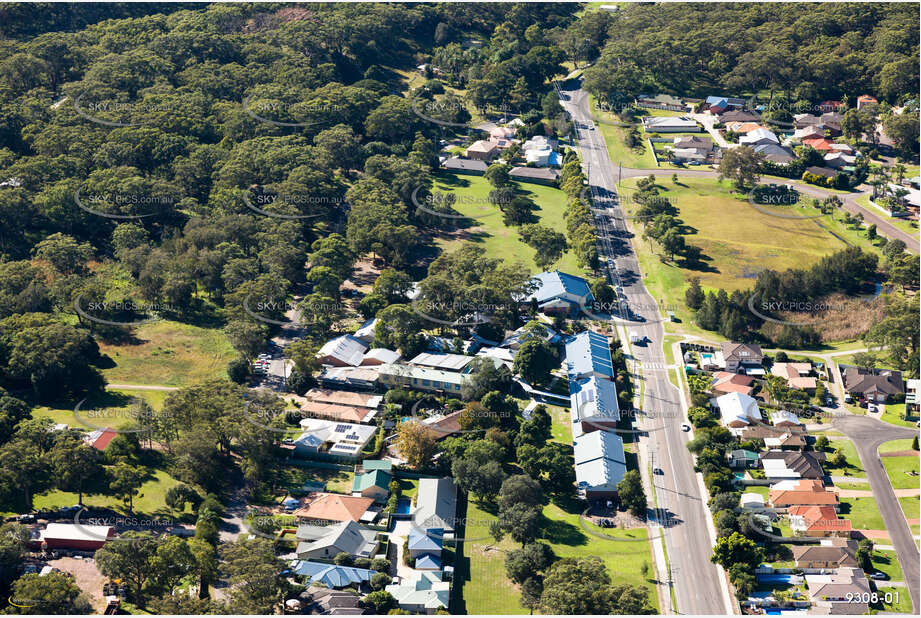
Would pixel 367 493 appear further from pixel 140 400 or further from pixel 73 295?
pixel 73 295

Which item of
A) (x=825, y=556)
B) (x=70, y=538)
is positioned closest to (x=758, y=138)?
(x=825, y=556)

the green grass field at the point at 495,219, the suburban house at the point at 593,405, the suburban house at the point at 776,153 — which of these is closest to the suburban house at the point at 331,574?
the suburban house at the point at 593,405

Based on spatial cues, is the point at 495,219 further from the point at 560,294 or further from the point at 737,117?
the point at 737,117

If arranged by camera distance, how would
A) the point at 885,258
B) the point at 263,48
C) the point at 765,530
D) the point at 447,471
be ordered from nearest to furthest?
the point at 765,530, the point at 447,471, the point at 885,258, the point at 263,48

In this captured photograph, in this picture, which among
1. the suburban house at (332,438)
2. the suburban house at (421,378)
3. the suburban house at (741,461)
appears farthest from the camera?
the suburban house at (421,378)

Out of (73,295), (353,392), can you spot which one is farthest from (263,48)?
(353,392)

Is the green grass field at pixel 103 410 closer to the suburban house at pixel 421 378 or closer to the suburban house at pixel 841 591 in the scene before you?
the suburban house at pixel 421 378

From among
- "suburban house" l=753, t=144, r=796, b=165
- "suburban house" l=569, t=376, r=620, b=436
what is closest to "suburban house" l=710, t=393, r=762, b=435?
"suburban house" l=569, t=376, r=620, b=436
